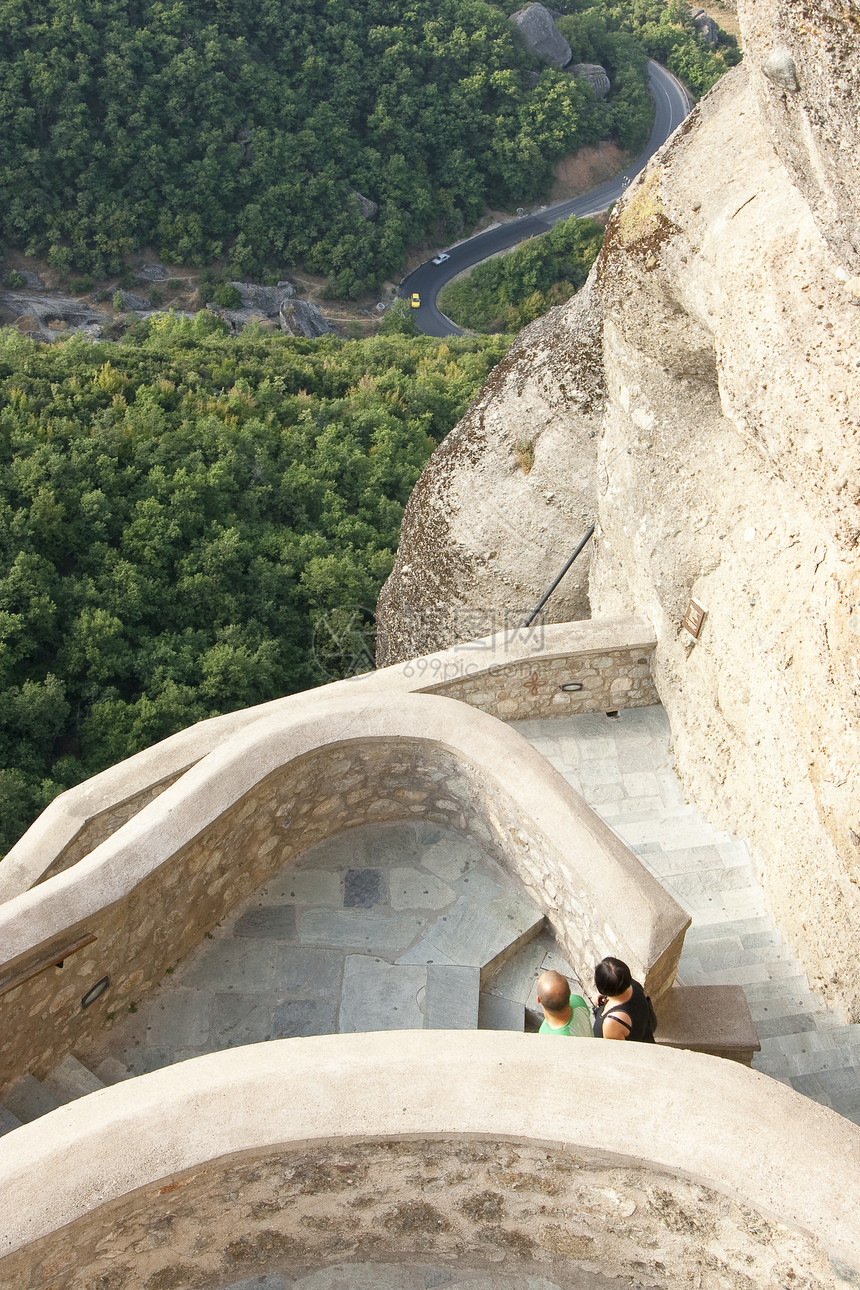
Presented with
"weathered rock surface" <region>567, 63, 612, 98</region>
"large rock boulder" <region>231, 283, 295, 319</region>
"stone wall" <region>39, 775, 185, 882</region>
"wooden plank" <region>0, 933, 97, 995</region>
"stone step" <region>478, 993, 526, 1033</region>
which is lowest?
"large rock boulder" <region>231, 283, 295, 319</region>

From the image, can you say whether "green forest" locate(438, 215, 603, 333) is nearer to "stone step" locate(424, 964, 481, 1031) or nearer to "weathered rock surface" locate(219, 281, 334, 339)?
"weathered rock surface" locate(219, 281, 334, 339)

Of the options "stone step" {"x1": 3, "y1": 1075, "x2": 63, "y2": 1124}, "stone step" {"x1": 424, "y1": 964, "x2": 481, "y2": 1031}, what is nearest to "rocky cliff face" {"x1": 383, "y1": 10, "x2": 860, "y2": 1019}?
"stone step" {"x1": 424, "y1": 964, "x2": 481, "y2": 1031}

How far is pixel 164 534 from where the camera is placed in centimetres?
1514

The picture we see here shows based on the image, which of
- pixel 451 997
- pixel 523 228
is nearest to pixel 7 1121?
pixel 451 997

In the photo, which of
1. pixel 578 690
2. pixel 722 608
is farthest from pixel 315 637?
pixel 722 608

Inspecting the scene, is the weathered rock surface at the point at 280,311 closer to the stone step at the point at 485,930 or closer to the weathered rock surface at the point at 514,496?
the weathered rock surface at the point at 514,496

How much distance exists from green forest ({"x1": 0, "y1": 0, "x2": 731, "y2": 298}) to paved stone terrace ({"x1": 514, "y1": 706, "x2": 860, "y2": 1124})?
31416 millimetres

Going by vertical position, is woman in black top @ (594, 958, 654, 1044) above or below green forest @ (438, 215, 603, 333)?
above

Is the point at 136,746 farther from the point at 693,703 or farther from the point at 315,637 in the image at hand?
the point at 693,703

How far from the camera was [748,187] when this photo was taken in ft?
18.7

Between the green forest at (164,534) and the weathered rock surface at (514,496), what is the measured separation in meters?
4.52

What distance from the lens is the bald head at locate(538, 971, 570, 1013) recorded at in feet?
12.0

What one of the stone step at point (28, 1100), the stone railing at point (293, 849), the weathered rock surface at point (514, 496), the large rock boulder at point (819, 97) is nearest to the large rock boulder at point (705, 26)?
the weathered rock surface at point (514, 496)

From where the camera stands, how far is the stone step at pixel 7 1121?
3.88m
